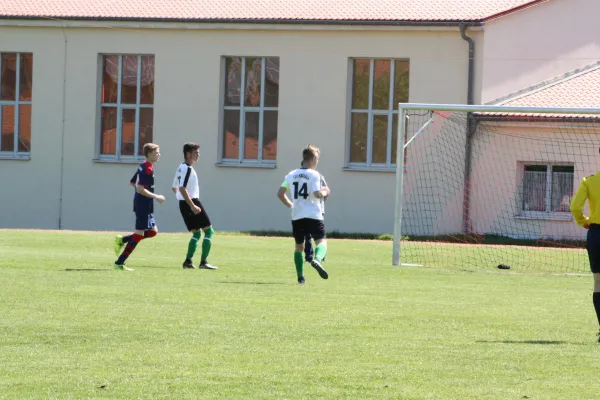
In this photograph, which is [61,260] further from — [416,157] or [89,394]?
[416,157]

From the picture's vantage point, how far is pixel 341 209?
31.5m

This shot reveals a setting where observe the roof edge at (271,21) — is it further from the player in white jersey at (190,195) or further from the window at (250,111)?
the player in white jersey at (190,195)

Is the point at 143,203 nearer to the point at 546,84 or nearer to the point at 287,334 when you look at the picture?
the point at 287,334

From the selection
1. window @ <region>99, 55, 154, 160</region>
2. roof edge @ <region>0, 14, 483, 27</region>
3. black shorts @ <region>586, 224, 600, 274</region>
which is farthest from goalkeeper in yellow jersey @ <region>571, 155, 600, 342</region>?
window @ <region>99, 55, 154, 160</region>

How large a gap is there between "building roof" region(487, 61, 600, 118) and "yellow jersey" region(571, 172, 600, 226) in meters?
19.1

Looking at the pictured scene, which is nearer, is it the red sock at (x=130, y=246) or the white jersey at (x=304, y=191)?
the white jersey at (x=304, y=191)

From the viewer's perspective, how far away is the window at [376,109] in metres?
31.2

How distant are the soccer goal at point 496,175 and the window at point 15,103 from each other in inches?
434

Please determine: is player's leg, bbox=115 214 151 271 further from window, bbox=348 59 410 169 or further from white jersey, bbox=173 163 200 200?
window, bbox=348 59 410 169

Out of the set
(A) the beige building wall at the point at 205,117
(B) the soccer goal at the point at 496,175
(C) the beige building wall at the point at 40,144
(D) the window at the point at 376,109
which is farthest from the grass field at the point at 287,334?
(C) the beige building wall at the point at 40,144

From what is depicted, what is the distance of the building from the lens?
30.8 metres

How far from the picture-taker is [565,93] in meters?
30.3

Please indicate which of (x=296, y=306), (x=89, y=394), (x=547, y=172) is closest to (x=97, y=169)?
(x=547, y=172)

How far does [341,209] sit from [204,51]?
550cm
